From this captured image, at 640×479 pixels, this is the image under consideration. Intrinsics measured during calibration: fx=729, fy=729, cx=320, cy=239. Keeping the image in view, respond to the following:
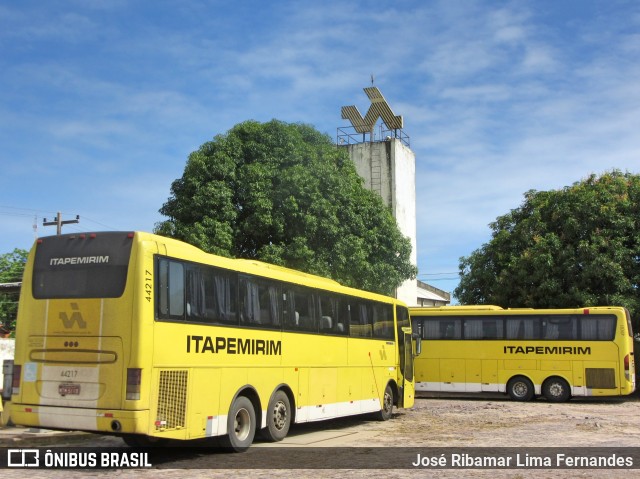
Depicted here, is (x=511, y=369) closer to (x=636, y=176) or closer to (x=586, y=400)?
(x=586, y=400)

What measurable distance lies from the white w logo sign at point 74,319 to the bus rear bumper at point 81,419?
1.16m

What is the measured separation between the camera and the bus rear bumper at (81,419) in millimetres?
9719

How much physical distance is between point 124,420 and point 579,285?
938 inches

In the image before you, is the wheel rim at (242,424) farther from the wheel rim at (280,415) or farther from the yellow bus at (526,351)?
the yellow bus at (526,351)

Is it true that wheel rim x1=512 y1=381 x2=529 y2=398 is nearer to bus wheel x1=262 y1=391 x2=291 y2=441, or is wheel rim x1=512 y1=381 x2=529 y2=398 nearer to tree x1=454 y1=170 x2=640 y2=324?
tree x1=454 y1=170 x2=640 y2=324

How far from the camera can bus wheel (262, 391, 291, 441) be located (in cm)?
1325

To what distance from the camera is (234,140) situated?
2631cm

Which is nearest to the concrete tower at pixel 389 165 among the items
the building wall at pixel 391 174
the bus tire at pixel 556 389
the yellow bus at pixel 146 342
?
the building wall at pixel 391 174

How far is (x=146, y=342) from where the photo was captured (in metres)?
9.98

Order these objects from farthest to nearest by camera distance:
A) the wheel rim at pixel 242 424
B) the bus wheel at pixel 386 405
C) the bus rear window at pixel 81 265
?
the bus wheel at pixel 386 405, the wheel rim at pixel 242 424, the bus rear window at pixel 81 265

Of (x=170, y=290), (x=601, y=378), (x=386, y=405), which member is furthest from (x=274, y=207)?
(x=170, y=290)

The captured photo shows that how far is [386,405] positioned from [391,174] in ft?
65.1

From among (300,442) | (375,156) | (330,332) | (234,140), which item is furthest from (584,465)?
(375,156)

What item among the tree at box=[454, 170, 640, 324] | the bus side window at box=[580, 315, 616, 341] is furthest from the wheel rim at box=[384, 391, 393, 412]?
the tree at box=[454, 170, 640, 324]
